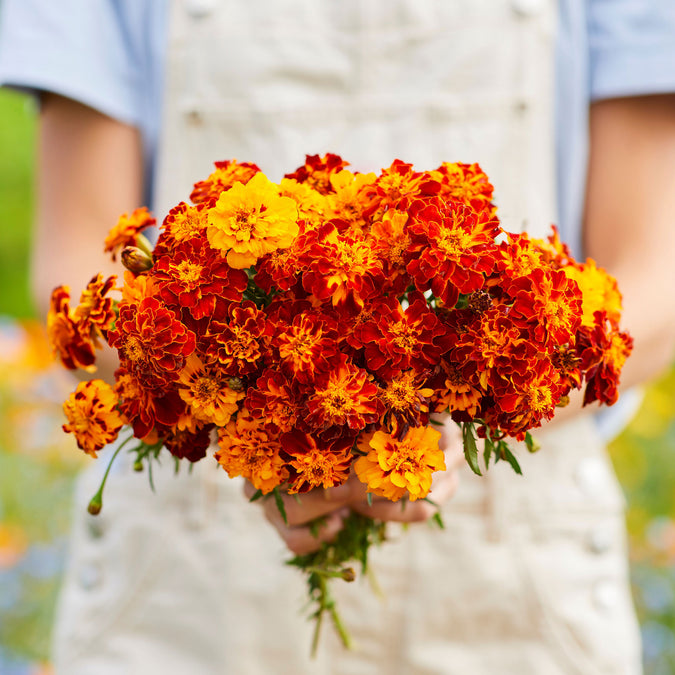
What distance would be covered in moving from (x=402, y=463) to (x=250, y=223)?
18 cm

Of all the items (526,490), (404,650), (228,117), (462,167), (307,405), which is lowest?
(404,650)

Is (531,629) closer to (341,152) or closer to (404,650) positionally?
(404,650)

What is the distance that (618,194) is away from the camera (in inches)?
33.9

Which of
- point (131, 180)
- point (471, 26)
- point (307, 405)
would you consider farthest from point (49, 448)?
point (307, 405)

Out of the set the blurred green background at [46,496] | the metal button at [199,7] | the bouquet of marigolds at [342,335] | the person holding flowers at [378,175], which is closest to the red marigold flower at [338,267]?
the bouquet of marigolds at [342,335]

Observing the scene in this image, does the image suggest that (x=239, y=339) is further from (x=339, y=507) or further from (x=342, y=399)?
(x=339, y=507)

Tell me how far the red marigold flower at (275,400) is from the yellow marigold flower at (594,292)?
0.21 m

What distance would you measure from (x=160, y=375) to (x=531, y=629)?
2.00ft

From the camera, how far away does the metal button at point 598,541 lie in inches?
36.0

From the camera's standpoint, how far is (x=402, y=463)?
0.50m

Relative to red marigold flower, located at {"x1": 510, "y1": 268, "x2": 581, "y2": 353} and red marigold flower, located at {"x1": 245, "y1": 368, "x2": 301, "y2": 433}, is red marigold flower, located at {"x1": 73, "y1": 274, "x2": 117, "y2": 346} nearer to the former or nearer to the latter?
red marigold flower, located at {"x1": 245, "y1": 368, "x2": 301, "y2": 433}

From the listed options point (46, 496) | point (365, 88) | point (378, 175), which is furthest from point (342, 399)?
point (46, 496)

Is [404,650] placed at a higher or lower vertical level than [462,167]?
lower

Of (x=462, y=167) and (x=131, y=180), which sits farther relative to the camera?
(x=131, y=180)
